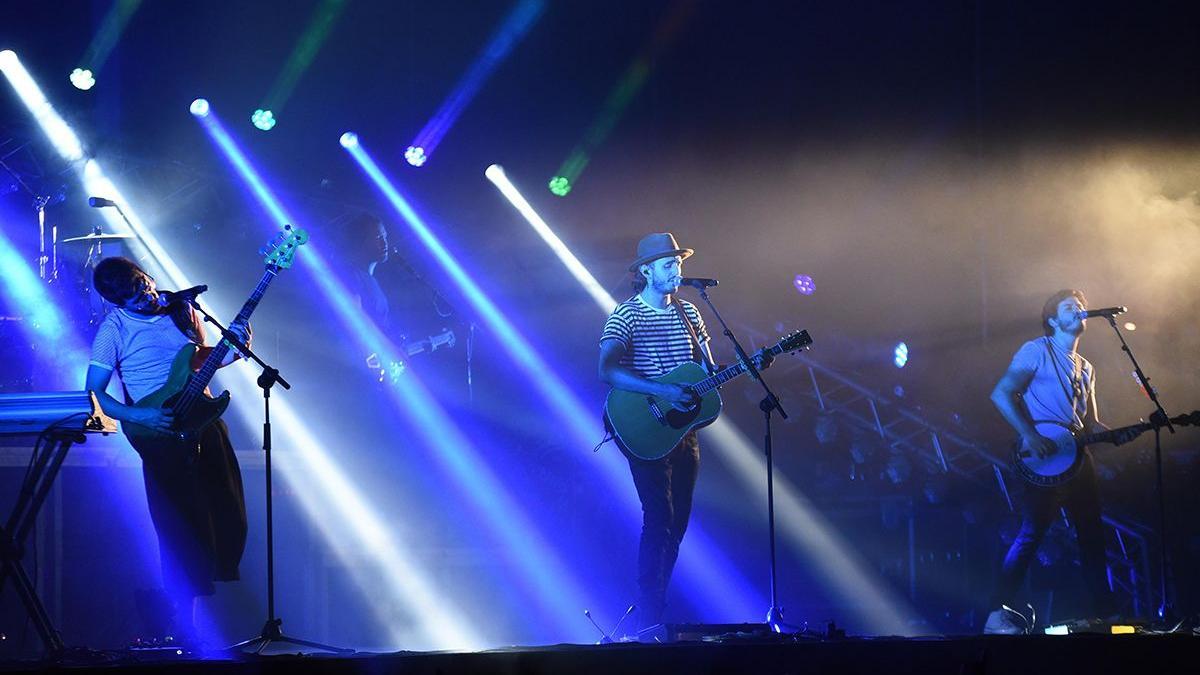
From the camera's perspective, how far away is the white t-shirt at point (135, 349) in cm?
578

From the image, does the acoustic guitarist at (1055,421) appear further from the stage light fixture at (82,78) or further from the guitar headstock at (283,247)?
the stage light fixture at (82,78)

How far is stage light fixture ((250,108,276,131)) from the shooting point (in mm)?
10281

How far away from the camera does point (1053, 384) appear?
7547mm

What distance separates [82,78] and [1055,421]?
7.57 metres

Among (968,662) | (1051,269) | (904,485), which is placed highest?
(1051,269)

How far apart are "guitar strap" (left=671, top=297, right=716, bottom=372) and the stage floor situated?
1933mm

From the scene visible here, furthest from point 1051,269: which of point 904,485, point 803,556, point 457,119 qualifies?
point 457,119

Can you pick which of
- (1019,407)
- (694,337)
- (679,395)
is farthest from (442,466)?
(1019,407)

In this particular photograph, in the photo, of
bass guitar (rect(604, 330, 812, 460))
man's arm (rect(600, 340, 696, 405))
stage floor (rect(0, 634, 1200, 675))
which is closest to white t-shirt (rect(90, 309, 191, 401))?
stage floor (rect(0, 634, 1200, 675))

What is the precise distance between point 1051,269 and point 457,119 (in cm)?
571

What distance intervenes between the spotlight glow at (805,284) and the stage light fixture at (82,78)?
6.74 metres

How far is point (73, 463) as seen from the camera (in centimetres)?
755

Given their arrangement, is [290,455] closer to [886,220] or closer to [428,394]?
[428,394]

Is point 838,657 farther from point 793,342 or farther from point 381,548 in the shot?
point 381,548
